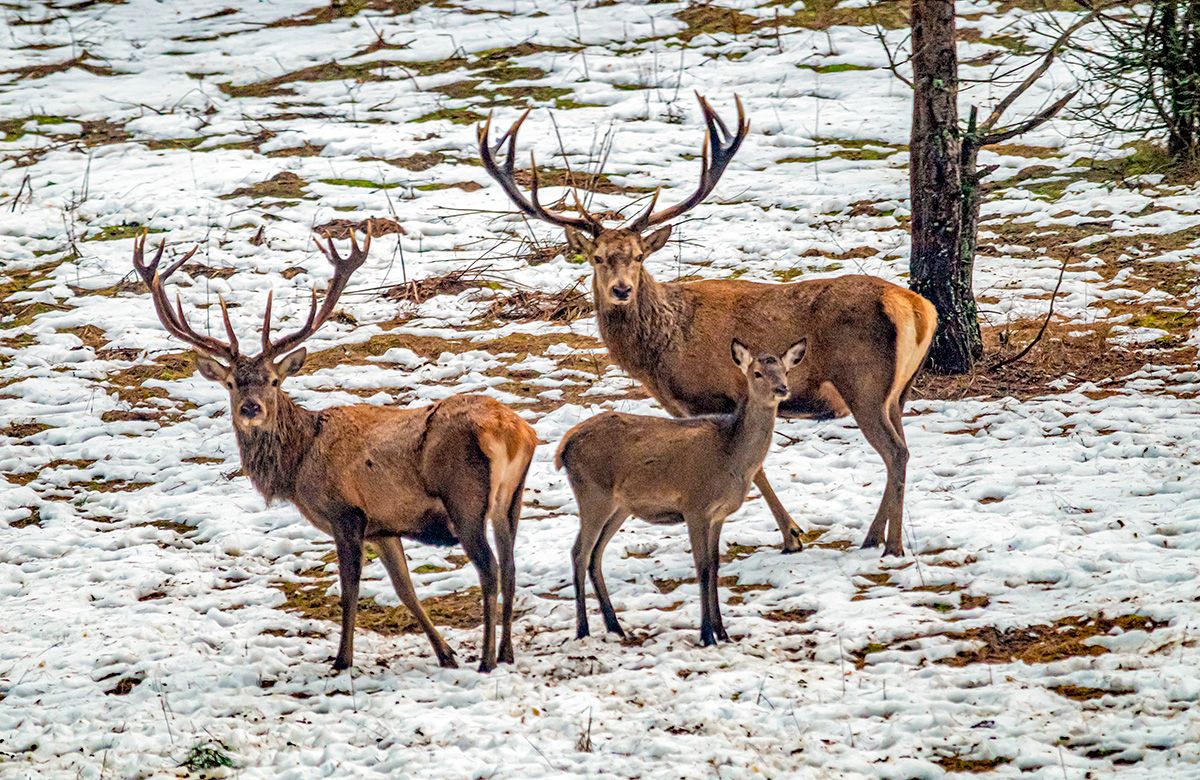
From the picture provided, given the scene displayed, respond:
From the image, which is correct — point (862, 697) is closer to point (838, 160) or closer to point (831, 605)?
point (831, 605)

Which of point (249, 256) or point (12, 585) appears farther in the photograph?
point (249, 256)

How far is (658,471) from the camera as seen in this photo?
752 centimetres

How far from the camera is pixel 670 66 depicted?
61.7 feet

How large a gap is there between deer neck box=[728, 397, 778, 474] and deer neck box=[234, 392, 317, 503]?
2461 mm

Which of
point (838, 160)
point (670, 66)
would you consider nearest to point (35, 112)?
point (670, 66)

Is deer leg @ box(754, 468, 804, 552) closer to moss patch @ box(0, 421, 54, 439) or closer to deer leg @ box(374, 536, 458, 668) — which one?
deer leg @ box(374, 536, 458, 668)

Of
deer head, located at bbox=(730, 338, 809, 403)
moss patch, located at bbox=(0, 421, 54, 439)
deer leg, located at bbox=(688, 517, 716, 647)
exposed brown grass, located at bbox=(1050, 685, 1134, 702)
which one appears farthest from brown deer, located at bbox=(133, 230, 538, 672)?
moss patch, located at bbox=(0, 421, 54, 439)

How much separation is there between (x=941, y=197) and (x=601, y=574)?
185 inches

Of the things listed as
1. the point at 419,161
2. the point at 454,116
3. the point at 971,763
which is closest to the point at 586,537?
the point at 971,763

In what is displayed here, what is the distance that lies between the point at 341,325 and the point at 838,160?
259 inches

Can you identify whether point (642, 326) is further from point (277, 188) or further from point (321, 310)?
point (277, 188)

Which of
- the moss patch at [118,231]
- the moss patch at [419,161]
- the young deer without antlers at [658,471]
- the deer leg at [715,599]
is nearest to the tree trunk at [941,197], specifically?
the young deer without antlers at [658,471]

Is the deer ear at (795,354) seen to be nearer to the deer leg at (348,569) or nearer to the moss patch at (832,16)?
the deer leg at (348,569)

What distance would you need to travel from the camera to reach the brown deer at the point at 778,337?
331 inches
